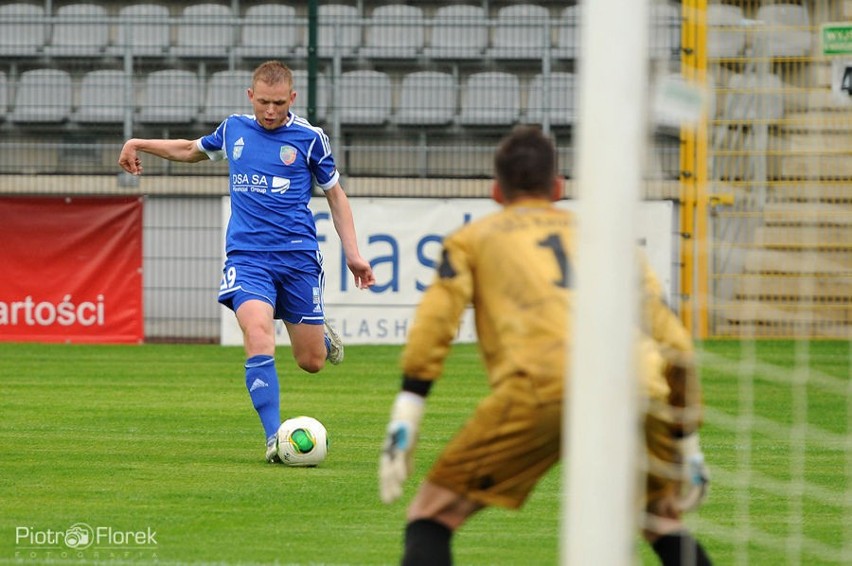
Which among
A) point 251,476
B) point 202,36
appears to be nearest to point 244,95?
point 202,36

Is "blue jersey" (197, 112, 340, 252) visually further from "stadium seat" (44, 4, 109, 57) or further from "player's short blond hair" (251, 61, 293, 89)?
"stadium seat" (44, 4, 109, 57)

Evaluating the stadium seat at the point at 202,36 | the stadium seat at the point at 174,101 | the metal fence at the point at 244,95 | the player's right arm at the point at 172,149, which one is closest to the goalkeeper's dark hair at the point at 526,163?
the player's right arm at the point at 172,149

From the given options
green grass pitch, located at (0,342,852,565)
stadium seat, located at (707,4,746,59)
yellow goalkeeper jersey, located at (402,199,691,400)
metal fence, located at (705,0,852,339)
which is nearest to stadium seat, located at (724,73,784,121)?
metal fence, located at (705,0,852,339)

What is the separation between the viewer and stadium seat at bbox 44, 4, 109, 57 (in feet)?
59.7

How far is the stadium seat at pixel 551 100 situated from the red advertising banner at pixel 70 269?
14.6 ft

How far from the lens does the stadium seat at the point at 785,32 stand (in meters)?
14.2

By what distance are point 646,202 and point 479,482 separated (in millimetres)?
11655

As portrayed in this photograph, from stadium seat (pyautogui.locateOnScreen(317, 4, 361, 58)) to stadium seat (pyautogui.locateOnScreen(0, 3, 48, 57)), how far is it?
3.27 meters

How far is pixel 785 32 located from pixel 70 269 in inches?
294

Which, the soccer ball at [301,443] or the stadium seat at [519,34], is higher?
the stadium seat at [519,34]

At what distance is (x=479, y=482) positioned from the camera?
4.03 m

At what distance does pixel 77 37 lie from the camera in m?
18.3

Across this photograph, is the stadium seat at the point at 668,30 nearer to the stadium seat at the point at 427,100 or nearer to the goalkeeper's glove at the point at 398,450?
the stadium seat at the point at 427,100

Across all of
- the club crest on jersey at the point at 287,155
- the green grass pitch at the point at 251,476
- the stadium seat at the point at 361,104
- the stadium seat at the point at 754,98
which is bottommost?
the green grass pitch at the point at 251,476
